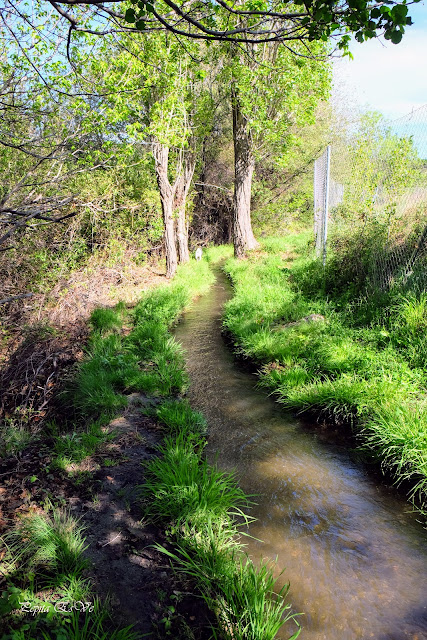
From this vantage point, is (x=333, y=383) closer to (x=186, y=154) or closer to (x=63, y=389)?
(x=63, y=389)

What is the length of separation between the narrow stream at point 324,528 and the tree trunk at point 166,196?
325 inches

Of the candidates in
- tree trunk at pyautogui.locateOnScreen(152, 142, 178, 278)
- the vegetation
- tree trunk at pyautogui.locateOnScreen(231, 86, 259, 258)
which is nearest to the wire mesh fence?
the vegetation

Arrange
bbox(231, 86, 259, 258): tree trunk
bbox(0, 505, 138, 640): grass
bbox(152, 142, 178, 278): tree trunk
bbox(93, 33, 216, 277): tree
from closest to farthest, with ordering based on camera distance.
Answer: bbox(0, 505, 138, 640): grass
bbox(93, 33, 216, 277): tree
bbox(152, 142, 178, 278): tree trunk
bbox(231, 86, 259, 258): tree trunk

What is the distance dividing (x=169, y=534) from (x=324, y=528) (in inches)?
49.7

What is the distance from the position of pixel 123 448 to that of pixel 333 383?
8.77 ft

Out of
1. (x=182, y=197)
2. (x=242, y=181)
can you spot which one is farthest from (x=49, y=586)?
(x=242, y=181)

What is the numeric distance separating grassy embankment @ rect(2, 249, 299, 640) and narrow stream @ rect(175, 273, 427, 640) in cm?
21

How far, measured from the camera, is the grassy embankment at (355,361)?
3.84m

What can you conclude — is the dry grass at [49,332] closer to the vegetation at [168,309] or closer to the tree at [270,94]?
the vegetation at [168,309]

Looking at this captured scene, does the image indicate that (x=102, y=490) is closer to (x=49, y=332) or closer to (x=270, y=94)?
(x=49, y=332)

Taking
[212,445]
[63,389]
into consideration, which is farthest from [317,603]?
[63,389]

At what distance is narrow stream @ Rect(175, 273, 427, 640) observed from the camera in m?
2.49

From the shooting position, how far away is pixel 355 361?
5.19 m

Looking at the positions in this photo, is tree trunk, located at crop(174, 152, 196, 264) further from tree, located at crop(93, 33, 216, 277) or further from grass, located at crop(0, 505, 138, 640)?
grass, located at crop(0, 505, 138, 640)
